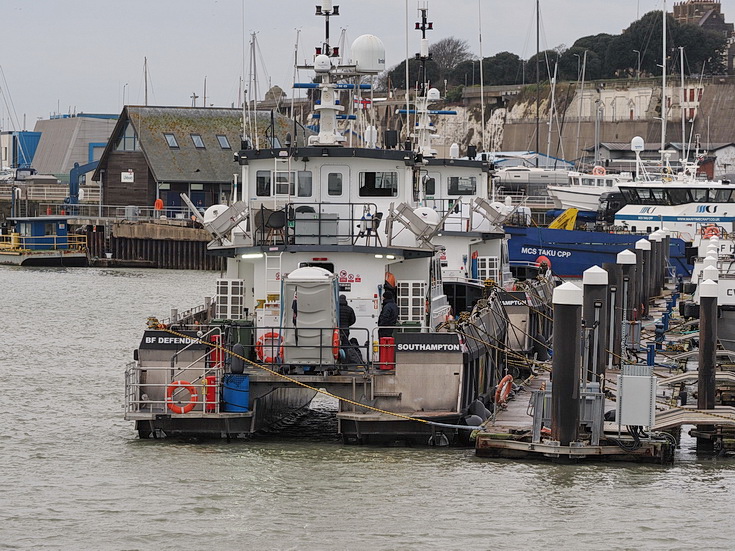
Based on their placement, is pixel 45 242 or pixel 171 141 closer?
pixel 45 242

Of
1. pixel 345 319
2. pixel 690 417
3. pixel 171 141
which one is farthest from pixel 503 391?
pixel 171 141

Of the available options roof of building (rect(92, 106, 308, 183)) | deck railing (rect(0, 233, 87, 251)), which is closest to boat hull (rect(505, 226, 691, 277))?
roof of building (rect(92, 106, 308, 183))

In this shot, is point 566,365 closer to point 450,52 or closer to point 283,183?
point 283,183

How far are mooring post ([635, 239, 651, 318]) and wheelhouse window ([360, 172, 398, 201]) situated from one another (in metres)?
15.7

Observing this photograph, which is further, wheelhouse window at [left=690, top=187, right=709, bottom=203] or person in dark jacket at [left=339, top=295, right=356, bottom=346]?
wheelhouse window at [left=690, top=187, right=709, bottom=203]

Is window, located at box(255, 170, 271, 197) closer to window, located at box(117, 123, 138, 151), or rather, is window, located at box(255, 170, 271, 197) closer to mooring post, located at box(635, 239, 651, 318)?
mooring post, located at box(635, 239, 651, 318)

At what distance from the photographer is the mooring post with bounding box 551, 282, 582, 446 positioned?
64.8 feet

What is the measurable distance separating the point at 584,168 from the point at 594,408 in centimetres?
8449

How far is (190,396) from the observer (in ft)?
69.5

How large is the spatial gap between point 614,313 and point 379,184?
6670 millimetres

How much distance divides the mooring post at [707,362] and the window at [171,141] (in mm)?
60624

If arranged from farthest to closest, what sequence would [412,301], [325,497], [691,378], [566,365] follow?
[691,378]
[412,301]
[566,365]
[325,497]

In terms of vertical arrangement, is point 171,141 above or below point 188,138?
below

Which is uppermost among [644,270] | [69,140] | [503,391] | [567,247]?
[69,140]
